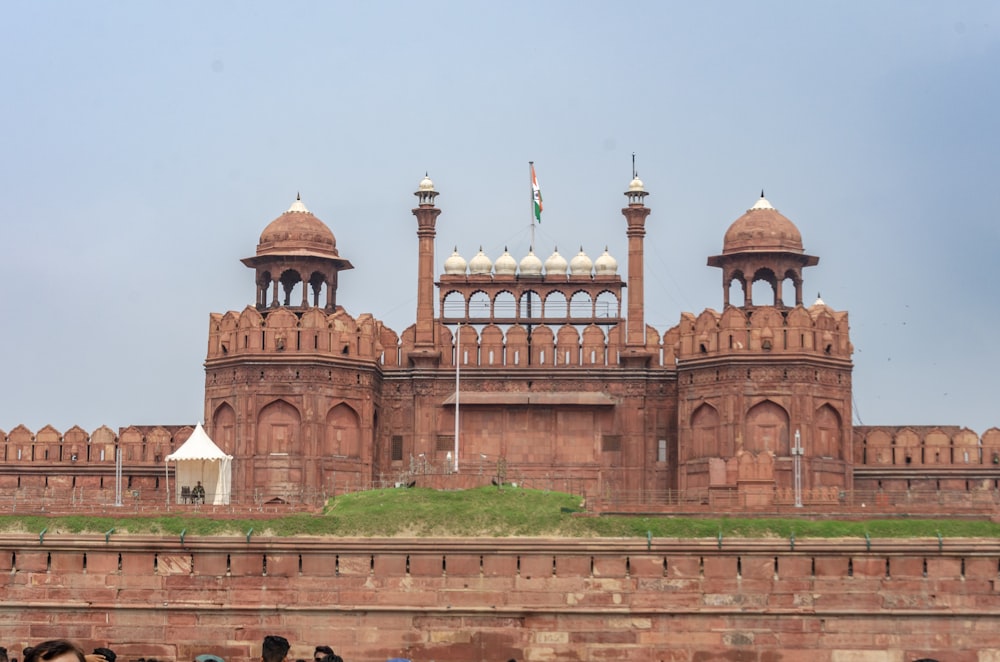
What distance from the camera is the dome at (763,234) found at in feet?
168

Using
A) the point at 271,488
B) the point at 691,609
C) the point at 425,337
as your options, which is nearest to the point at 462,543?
the point at 691,609

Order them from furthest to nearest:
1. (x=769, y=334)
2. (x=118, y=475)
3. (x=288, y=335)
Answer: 1. (x=288, y=335)
2. (x=769, y=334)
3. (x=118, y=475)

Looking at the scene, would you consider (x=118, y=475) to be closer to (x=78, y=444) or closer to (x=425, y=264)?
(x=78, y=444)

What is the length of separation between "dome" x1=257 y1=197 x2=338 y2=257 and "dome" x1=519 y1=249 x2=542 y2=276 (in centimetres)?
591

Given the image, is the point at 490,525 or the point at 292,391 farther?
the point at 292,391

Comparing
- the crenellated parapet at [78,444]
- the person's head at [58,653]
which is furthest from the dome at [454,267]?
the person's head at [58,653]

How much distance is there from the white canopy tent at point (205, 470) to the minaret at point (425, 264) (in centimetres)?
758

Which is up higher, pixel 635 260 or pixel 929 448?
pixel 635 260

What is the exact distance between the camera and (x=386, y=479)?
167ft

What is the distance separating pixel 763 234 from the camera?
5125 centimetres

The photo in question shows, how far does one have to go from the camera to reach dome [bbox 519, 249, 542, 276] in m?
53.1

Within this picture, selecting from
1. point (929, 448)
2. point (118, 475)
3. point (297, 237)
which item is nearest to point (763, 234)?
point (929, 448)

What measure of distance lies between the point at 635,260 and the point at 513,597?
49.2ft

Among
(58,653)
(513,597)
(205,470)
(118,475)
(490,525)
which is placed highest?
(205,470)
